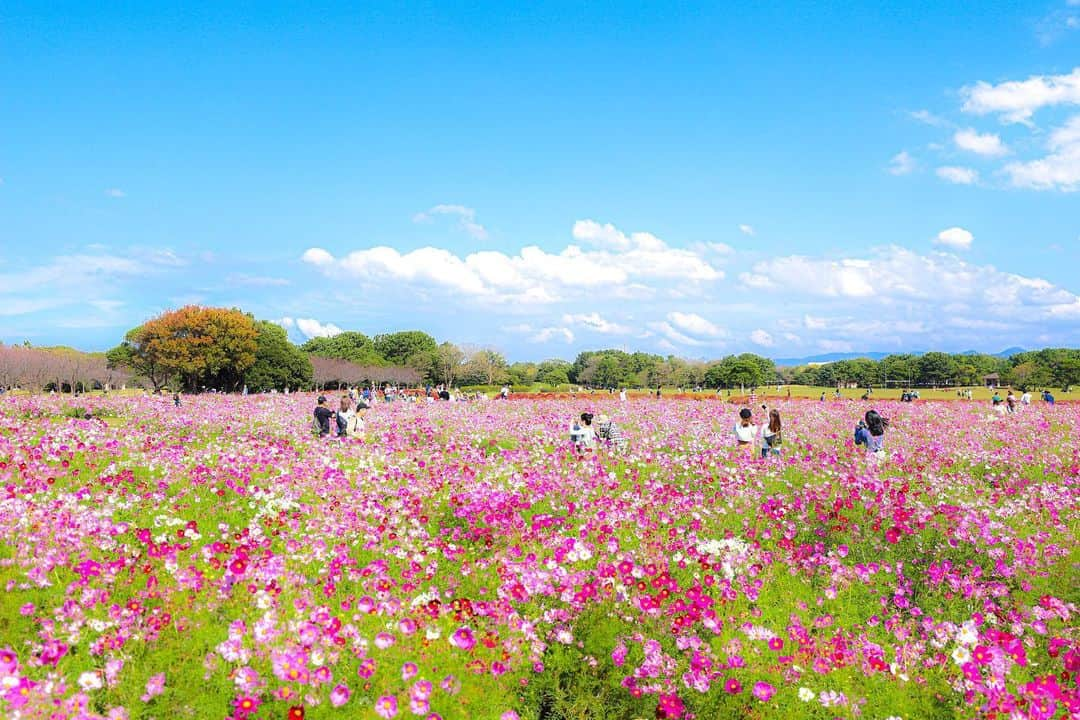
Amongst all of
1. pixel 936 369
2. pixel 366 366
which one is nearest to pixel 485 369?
pixel 366 366

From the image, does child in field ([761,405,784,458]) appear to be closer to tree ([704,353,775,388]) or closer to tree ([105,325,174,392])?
tree ([105,325,174,392])

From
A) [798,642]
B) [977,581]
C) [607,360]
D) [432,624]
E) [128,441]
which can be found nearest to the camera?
[432,624]

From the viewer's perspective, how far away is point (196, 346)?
60.0 meters

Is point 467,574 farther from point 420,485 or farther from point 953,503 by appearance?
point 953,503

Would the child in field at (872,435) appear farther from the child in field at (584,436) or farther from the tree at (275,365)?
the tree at (275,365)

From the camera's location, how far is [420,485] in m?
9.39

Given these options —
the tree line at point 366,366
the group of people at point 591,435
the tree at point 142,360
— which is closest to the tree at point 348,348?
the tree line at point 366,366

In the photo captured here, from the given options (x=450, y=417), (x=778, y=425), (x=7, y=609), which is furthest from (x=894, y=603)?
(x=450, y=417)

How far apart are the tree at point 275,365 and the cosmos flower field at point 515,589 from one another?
60.4 meters

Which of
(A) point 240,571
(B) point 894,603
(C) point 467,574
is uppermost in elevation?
(A) point 240,571

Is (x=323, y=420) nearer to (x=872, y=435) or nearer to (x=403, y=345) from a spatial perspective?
(x=872, y=435)

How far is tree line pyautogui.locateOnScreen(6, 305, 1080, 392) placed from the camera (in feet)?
197

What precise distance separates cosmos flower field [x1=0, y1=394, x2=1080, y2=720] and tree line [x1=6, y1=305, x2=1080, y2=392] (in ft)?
181

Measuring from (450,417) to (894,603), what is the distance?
16584 mm
